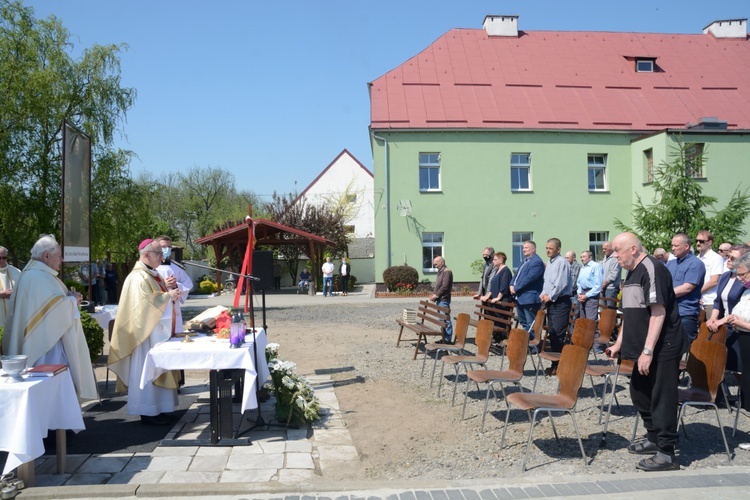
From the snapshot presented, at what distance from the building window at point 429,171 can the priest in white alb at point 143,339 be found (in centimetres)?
2148

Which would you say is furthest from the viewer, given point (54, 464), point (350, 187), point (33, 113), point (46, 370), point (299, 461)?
point (350, 187)

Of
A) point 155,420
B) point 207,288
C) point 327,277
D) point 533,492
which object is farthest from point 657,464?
point 207,288

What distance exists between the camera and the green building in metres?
27.5

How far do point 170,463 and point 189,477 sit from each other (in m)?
0.43

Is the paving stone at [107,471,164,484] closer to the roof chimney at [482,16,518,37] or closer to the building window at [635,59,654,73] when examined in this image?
the roof chimney at [482,16,518,37]

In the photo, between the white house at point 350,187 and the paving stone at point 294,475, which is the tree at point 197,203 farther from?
the paving stone at point 294,475

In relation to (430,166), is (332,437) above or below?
below

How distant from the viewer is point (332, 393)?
854cm

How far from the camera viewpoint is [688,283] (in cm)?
804

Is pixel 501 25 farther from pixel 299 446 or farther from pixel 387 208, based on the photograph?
pixel 299 446

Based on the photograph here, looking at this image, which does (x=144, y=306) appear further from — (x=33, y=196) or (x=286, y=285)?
(x=286, y=285)

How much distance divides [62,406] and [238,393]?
2547 mm

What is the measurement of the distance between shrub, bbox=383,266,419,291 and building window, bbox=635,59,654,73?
49.9ft

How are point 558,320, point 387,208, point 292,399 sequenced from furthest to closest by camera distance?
point 387,208 < point 558,320 < point 292,399
